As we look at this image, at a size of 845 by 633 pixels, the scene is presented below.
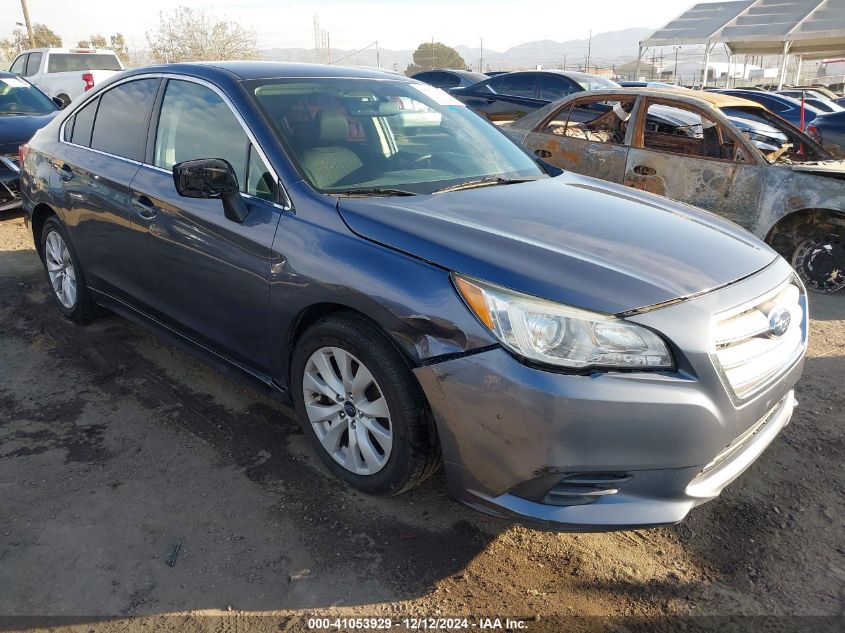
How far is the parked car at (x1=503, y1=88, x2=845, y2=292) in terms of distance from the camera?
5465 millimetres

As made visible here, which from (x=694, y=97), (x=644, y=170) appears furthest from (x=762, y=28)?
(x=644, y=170)

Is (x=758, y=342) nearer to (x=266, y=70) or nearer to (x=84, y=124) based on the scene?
(x=266, y=70)

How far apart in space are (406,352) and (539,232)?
69cm

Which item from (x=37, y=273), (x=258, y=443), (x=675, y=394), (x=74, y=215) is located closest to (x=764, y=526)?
(x=675, y=394)

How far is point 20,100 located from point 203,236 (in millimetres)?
7206

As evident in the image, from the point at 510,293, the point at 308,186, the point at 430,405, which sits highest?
the point at 308,186

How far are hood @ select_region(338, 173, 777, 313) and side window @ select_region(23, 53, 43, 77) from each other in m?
15.6

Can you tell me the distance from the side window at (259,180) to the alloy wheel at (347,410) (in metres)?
0.74

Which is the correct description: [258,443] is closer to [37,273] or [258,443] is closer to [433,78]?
[37,273]

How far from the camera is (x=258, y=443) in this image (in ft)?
10.6

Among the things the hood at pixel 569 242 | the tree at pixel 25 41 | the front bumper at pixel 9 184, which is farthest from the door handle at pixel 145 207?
the tree at pixel 25 41

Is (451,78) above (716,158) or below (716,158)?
above

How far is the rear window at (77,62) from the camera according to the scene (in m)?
14.8

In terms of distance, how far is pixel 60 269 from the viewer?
464cm
